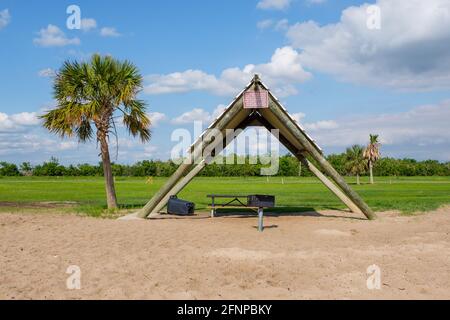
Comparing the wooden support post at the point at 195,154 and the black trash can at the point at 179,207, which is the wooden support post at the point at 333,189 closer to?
the wooden support post at the point at 195,154

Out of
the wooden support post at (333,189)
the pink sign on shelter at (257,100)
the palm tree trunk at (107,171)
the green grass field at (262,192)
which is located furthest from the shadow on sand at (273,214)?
the pink sign on shelter at (257,100)

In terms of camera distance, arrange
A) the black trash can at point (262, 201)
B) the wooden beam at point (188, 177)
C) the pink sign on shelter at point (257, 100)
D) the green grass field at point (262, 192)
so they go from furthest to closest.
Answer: the green grass field at point (262, 192) → the wooden beam at point (188, 177) → the pink sign on shelter at point (257, 100) → the black trash can at point (262, 201)

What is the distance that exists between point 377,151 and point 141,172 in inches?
2105

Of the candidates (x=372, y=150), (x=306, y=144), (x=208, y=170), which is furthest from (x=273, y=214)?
(x=208, y=170)

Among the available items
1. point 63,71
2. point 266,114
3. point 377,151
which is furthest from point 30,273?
point 377,151

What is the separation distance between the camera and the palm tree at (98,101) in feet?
56.1

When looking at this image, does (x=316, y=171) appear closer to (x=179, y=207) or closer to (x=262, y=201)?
(x=262, y=201)

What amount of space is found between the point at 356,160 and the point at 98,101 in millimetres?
60735

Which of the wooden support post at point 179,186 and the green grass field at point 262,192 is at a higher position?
the wooden support post at point 179,186

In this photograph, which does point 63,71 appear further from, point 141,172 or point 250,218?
point 141,172

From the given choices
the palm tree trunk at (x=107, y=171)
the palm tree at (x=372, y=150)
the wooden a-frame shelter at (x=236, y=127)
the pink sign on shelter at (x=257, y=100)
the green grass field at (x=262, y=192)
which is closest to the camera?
the pink sign on shelter at (x=257, y=100)

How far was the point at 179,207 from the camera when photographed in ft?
52.7

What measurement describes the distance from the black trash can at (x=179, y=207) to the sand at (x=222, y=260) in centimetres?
227

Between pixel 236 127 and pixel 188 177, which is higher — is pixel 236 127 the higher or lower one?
the higher one
